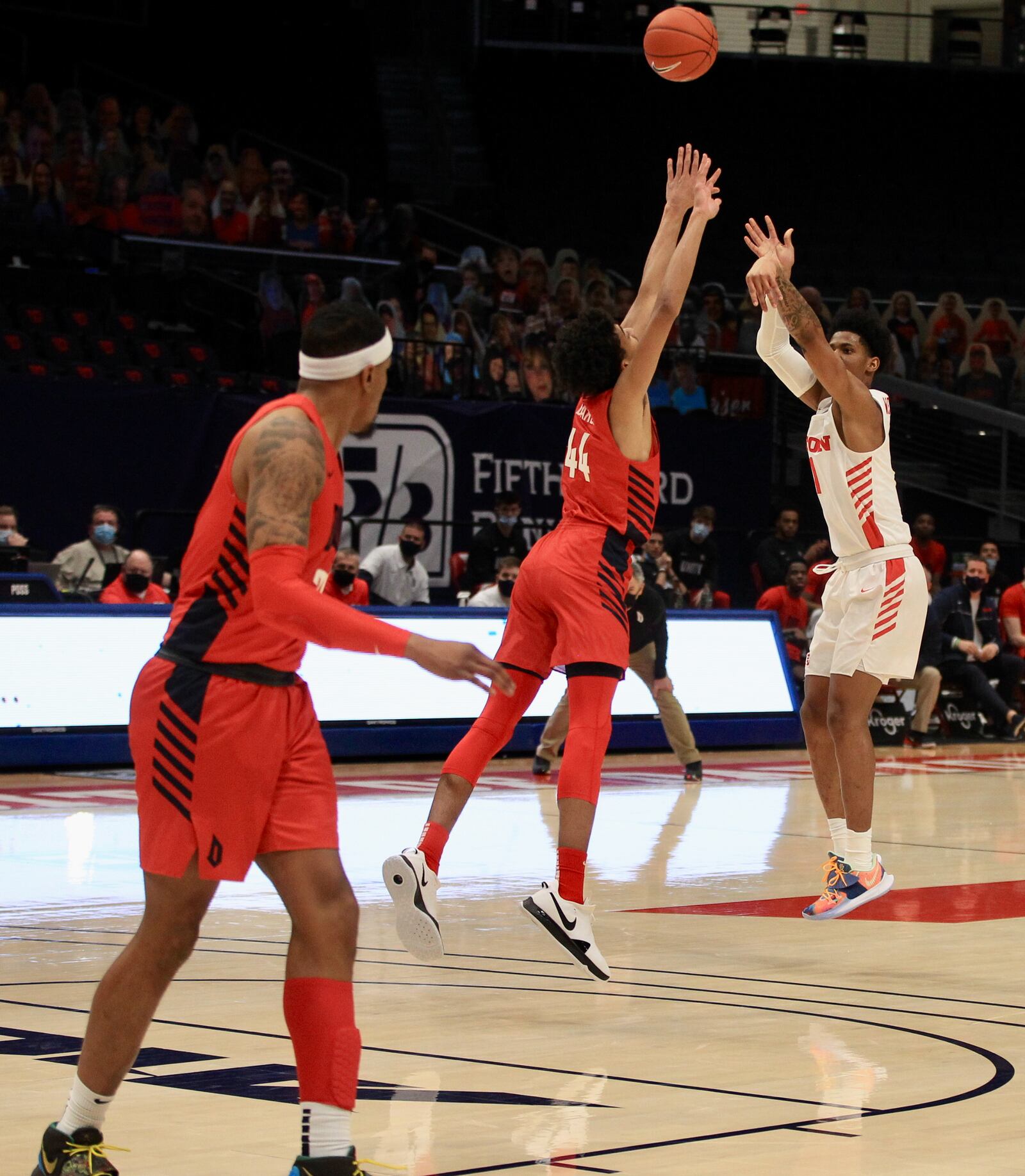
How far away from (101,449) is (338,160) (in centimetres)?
1182

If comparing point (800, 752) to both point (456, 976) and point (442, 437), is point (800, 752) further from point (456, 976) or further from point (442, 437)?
point (456, 976)

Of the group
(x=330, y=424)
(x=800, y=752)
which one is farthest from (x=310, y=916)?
(x=800, y=752)

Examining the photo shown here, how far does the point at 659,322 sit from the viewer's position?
20.6 ft

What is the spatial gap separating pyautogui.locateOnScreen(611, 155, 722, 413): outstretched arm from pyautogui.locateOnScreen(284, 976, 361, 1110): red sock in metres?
3.14

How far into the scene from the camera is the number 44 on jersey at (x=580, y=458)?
21.3 ft

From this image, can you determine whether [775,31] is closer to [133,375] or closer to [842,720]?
[133,375]

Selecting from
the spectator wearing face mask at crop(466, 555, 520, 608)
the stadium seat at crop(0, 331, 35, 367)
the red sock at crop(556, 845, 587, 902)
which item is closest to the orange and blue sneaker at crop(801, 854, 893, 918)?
the red sock at crop(556, 845, 587, 902)

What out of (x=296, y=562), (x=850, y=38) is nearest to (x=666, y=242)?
(x=296, y=562)

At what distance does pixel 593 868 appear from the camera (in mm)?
8859

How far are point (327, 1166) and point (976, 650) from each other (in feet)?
50.4

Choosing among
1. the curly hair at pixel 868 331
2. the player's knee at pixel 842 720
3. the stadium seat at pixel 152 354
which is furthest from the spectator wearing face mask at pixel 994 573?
the player's knee at pixel 842 720

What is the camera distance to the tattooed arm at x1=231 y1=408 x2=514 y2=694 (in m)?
3.48

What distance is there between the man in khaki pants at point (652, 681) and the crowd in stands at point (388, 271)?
598 cm

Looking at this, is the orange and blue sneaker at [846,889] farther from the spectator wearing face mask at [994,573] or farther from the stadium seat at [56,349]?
the spectator wearing face mask at [994,573]
